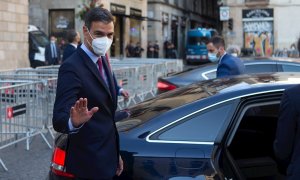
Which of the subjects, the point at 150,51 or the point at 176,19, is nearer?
the point at 150,51

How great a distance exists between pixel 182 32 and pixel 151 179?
52061mm

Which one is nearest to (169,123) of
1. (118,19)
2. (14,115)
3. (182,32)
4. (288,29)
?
(14,115)

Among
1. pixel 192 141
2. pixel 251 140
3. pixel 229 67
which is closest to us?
pixel 192 141

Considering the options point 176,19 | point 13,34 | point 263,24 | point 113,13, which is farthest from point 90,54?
point 176,19

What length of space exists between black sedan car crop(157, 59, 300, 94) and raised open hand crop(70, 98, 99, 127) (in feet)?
20.0

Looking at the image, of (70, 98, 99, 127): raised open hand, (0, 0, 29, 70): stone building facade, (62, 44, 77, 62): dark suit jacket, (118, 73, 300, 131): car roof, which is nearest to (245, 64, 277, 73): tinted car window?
(62, 44, 77, 62): dark suit jacket

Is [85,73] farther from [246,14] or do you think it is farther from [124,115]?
[246,14]

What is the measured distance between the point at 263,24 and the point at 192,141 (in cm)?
4223

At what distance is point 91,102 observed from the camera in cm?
333

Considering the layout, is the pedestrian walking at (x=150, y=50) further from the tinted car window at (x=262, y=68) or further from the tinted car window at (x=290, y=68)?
the tinted car window at (x=290, y=68)

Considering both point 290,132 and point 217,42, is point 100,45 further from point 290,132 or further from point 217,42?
point 217,42

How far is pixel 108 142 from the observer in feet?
11.1

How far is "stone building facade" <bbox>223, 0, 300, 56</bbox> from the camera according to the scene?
143 feet

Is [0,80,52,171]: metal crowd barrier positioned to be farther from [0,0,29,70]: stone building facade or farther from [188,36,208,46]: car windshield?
[188,36,208,46]: car windshield
